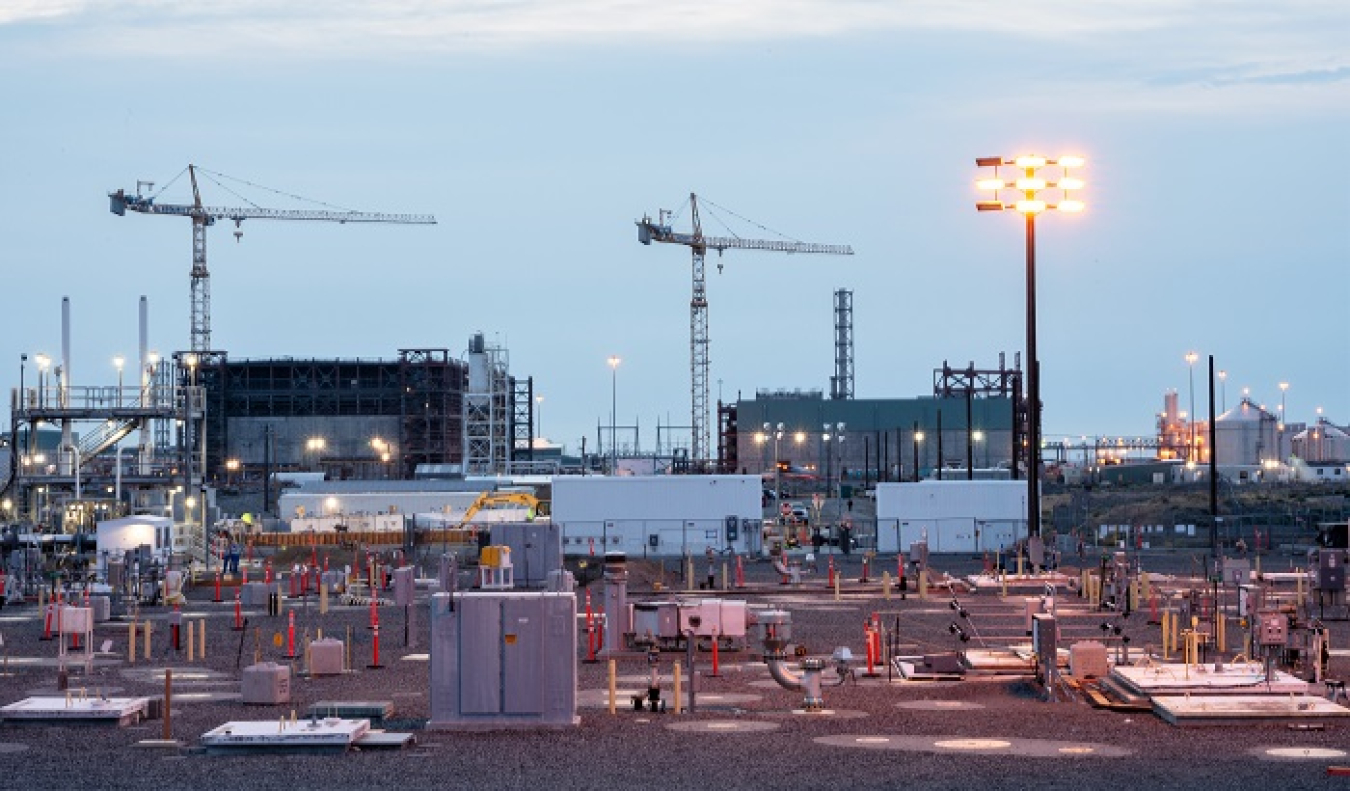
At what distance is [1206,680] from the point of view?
2786cm

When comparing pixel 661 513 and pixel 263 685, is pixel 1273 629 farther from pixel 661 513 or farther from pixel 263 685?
pixel 661 513

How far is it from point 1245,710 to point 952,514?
5624 centimetres

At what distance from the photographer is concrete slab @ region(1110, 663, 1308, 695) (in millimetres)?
27188

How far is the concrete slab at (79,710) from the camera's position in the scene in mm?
26172

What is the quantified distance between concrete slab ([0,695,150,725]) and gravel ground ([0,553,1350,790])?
258mm

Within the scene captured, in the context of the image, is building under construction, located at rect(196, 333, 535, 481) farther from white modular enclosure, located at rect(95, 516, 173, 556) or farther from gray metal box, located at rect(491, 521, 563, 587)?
gray metal box, located at rect(491, 521, 563, 587)

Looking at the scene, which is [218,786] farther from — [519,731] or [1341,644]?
[1341,644]

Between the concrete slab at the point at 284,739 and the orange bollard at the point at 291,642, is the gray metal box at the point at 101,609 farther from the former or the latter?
the concrete slab at the point at 284,739

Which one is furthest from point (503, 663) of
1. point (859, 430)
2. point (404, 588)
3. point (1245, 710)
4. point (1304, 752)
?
point (859, 430)

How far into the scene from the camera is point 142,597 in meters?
54.1

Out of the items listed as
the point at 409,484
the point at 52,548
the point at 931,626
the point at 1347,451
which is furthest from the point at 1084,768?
the point at 1347,451

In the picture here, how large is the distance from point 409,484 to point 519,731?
86201 mm

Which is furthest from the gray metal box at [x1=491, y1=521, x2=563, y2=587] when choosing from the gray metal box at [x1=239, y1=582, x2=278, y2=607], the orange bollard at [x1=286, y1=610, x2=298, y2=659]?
the gray metal box at [x1=239, y1=582, x2=278, y2=607]

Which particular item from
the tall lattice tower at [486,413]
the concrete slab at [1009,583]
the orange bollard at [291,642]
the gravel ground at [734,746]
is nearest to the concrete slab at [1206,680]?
the gravel ground at [734,746]
